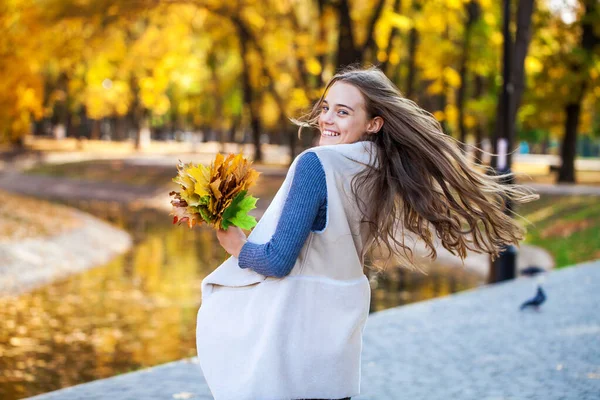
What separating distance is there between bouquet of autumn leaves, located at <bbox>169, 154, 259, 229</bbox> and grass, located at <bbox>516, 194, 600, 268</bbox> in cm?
1726

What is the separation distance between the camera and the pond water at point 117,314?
33.7ft

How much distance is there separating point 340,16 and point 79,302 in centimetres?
1299

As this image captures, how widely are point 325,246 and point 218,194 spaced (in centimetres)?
46

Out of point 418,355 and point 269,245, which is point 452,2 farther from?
point 269,245

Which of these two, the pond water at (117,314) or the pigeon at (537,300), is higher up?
the pigeon at (537,300)

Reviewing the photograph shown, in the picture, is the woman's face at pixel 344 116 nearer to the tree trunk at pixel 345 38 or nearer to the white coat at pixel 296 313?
the white coat at pixel 296 313

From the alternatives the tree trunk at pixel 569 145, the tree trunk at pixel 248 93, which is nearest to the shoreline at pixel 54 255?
the tree trunk at pixel 248 93

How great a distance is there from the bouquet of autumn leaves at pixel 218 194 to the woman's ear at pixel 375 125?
21.2 inches

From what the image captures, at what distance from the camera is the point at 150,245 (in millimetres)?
23484

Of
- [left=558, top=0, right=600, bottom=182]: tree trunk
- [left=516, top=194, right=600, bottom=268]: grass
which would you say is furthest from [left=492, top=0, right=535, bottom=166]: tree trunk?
[left=558, top=0, right=600, bottom=182]: tree trunk

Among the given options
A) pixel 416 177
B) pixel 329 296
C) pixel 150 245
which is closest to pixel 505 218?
pixel 416 177

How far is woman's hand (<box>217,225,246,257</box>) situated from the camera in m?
3.52

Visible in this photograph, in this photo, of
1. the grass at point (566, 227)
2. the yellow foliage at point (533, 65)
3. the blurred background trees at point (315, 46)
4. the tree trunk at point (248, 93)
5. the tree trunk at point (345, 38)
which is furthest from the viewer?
the tree trunk at point (248, 93)

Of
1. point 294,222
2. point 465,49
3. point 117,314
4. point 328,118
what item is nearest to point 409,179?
point 328,118
